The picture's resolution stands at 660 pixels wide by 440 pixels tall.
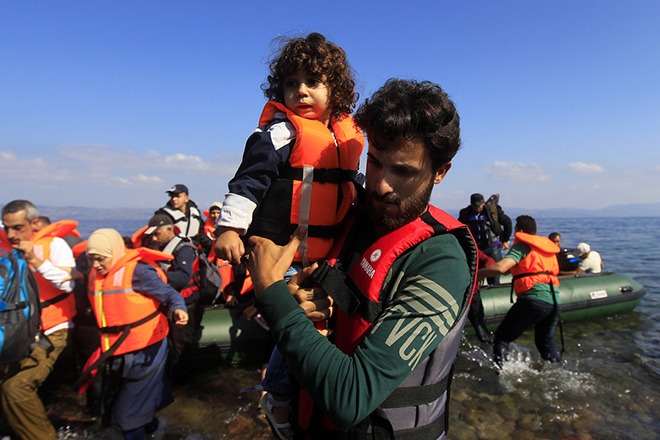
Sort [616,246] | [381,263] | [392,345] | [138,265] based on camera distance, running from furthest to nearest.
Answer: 1. [616,246]
2. [138,265]
3. [381,263]
4. [392,345]

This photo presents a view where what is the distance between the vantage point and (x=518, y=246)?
5.96 m

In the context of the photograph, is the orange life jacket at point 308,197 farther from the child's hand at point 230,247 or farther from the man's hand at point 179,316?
the man's hand at point 179,316

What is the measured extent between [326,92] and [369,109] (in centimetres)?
70

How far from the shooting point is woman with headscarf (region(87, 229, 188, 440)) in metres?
3.79

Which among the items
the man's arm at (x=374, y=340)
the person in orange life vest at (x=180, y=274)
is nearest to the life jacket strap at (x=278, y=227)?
the man's arm at (x=374, y=340)

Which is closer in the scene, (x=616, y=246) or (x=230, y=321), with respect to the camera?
(x=230, y=321)

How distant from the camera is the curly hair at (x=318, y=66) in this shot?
2.17 m

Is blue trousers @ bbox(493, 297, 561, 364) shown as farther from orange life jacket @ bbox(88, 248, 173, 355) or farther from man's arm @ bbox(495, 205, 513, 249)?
orange life jacket @ bbox(88, 248, 173, 355)

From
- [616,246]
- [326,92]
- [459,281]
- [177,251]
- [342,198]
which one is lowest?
[616,246]

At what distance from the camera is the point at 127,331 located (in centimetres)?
383

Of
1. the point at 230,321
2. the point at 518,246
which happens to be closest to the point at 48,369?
the point at 230,321

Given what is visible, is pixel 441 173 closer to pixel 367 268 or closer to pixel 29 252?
pixel 367 268

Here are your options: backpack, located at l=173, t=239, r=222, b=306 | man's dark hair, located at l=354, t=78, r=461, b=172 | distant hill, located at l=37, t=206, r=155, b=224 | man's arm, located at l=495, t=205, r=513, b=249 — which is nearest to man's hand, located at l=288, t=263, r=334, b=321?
man's dark hair, located at l=354, t=78, r=461, b=172

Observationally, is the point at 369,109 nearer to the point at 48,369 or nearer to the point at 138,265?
the point at 138,265
